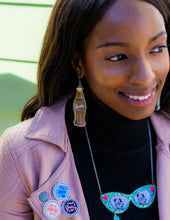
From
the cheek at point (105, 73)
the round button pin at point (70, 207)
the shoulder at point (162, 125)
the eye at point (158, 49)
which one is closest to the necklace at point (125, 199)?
the round button pin at point (70, 207)

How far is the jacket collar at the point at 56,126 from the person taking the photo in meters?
1.63

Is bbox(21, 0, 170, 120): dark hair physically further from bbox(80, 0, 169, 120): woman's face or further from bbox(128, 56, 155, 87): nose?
bbox(128, 56, 155, 87): nose

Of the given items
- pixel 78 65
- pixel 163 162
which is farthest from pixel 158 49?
pixel 163 162

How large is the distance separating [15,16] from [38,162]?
1.25m

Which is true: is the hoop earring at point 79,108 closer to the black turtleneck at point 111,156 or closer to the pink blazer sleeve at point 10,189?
the black turtleneck at point 111,156

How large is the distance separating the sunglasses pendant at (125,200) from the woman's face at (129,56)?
14.8 inches

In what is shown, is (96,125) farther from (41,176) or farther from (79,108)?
(41,176)

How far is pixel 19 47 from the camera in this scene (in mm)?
2527

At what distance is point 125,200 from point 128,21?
800 mm

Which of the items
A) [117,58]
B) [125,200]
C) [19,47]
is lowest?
[125,200]

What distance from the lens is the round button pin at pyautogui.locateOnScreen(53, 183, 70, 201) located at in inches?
62.1

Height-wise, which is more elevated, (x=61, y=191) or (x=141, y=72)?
(x=141, y=72)

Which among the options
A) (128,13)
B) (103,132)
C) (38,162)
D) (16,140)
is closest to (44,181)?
(38,162)

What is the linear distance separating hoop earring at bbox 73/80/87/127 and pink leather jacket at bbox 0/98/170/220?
8cm
